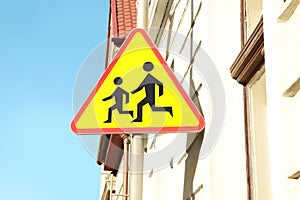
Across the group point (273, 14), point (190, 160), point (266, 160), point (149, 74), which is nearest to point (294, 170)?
point (273, 14)

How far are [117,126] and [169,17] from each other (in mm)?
3479

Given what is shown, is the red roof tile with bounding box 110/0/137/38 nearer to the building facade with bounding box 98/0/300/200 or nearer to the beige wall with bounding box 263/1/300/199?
the building facade with bounding box 98/0/300/200

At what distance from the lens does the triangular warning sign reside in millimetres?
4520

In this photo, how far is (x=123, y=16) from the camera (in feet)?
39.0

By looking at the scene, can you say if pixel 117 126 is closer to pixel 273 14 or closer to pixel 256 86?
pixel 256 86

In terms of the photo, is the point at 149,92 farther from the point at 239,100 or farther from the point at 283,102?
the point at 283,102

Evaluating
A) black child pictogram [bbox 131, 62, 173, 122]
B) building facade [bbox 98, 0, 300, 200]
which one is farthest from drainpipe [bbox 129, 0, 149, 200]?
black child pictogram [bbox 131, 62, 173, 122]

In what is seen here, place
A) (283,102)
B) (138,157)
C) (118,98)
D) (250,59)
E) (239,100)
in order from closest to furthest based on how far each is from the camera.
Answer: (283,102) < (250,59) < (118,98) < (239,100) < (138,157)

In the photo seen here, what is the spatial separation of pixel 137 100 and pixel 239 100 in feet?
2.30

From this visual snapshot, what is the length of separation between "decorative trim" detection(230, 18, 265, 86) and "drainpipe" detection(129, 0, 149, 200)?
2123 mm

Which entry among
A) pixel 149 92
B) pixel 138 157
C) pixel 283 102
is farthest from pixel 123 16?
pixel 283 102

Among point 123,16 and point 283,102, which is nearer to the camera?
point 283,102

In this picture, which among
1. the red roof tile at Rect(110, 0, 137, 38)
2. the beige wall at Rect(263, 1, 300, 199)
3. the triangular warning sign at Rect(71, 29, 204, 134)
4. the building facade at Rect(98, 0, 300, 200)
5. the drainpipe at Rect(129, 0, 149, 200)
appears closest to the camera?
the beige wall at Rect(263, 1, 300, 199)

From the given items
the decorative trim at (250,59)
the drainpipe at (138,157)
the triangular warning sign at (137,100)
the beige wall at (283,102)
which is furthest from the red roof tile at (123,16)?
the beige wall at (283,102)
